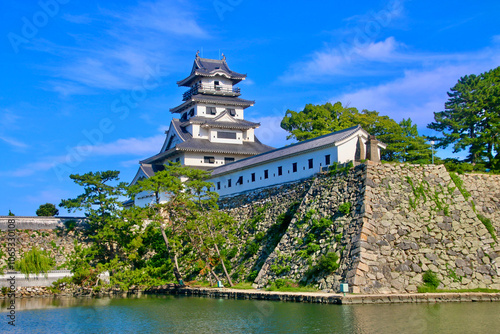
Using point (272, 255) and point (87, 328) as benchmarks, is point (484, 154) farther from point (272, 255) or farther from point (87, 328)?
point (87, 328)

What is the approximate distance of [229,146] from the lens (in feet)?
170

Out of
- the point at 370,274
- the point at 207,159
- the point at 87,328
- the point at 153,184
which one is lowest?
the point at 87,328

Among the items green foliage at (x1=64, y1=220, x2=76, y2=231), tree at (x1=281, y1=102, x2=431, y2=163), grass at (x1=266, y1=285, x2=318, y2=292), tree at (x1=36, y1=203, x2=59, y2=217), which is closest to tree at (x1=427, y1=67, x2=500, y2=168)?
tree at (x1=281, y1=102, x2=431, y2=163)

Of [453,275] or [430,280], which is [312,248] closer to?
[430,280]

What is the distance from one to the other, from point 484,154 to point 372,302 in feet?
66.5

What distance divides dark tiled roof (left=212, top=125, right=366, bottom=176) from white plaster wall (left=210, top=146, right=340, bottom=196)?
0.34 m

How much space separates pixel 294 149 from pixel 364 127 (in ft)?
43.1

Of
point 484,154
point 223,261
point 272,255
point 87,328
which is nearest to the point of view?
point 87,328

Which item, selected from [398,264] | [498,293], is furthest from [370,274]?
[498,293]

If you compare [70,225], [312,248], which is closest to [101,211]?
[70,225]

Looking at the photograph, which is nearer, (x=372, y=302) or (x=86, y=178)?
(x=372, y=302)

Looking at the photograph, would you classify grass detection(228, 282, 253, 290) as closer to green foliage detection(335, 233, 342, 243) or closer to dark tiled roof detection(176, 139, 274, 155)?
green foliage detection(335, 233, 342, 243)

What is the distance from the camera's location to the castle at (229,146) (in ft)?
112

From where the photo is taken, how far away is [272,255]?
31734 millimetres
